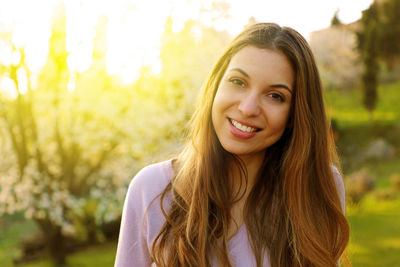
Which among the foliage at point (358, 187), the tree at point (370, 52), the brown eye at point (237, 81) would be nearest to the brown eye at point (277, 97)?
the brown eye at point (237, 81)

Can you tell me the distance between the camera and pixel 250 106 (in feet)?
5.42

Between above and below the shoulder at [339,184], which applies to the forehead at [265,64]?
above

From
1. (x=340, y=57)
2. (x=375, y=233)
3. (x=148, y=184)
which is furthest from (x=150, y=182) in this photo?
(x=340, y=57)

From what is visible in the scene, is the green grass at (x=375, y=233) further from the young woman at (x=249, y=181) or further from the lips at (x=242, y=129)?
the lips at (x=242, y=129)

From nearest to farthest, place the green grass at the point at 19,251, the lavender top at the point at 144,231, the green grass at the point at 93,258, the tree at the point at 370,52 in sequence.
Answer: the lavender top at the point at 144,231, the green grass at the point at 93,258, the green grass at the point at 19,251, the tree at the point at 370,52

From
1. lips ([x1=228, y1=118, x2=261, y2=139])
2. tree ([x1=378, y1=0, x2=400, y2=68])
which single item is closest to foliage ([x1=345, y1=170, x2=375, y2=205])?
tree ([x1=378, y1=0, x2=400, y2=68])

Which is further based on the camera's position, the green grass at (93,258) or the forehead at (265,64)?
the green grass at (93,258)

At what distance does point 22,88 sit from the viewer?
287 inches

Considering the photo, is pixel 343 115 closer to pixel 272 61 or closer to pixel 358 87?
pixel 358 87

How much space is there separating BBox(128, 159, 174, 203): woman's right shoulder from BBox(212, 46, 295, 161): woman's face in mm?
307

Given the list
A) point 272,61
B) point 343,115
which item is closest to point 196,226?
point 272,61

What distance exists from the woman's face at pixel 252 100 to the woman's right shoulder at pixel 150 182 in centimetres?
31

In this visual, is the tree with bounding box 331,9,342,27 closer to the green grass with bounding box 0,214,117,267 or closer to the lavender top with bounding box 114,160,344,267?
the green grass with bounding box 0,214,117,267

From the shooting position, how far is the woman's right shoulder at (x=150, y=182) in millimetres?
1828
